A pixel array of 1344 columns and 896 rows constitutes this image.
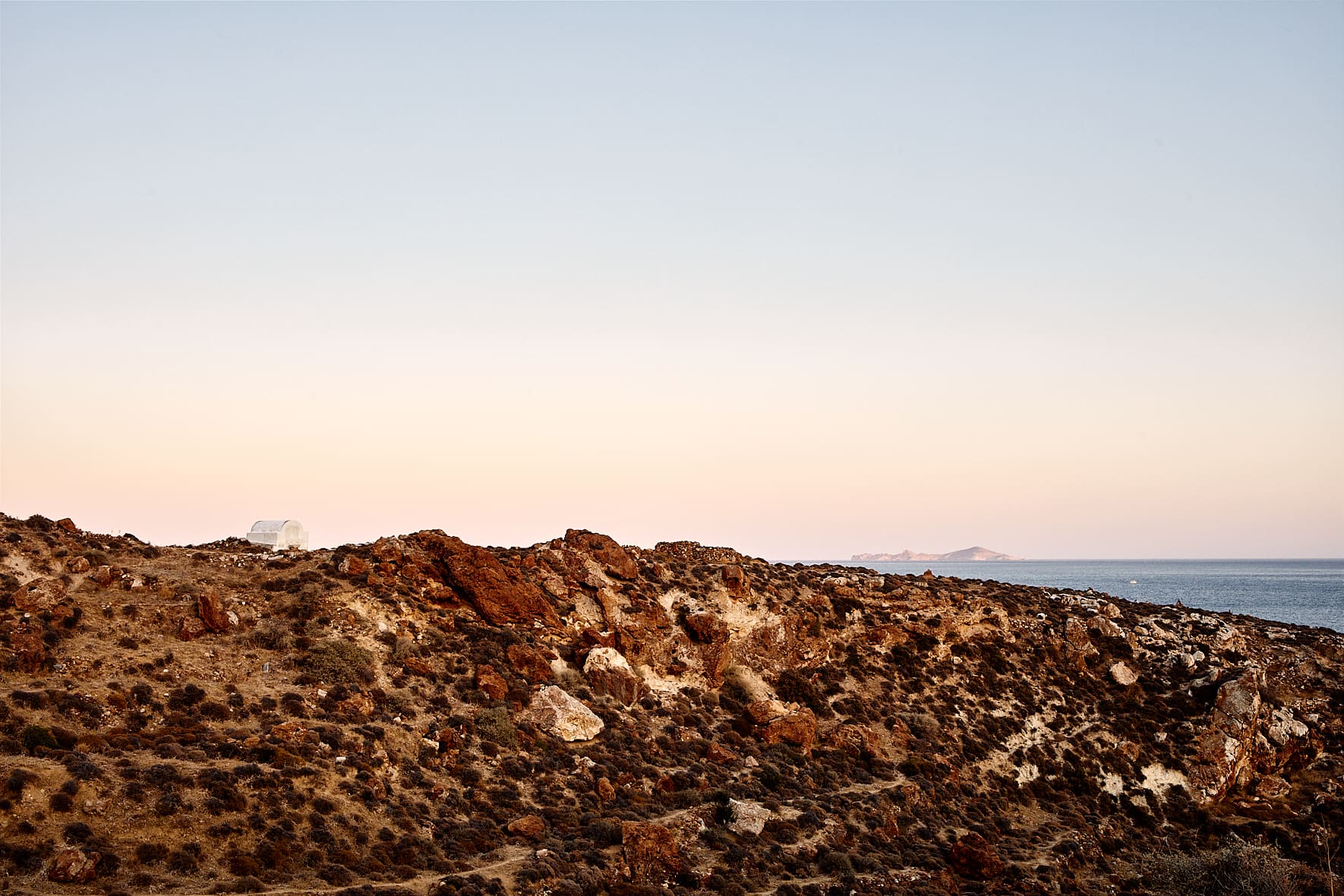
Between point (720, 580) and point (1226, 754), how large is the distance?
106ft

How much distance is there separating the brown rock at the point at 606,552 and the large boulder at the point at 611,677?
8.25m

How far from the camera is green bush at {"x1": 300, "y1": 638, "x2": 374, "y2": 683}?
130ft

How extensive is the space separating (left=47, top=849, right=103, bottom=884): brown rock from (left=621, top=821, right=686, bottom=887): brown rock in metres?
17.0

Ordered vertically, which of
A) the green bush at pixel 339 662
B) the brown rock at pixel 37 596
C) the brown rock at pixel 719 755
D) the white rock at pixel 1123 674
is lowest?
the brown rock at pixel 719 755

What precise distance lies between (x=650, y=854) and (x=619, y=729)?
12.0 m

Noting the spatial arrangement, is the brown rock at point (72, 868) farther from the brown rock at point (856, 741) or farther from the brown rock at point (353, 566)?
the brown rock at point (856, 741)

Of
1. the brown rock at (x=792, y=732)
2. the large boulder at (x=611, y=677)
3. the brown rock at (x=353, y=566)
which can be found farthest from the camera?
the brown rock at (x=792, y=732)

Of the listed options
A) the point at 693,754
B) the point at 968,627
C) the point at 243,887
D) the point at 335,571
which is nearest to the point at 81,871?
the point at 243,887

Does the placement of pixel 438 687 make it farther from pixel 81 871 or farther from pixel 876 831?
pixel 876 831

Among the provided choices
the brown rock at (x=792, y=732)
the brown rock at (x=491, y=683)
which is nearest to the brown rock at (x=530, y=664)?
the brown rock at (x=491, y=683)

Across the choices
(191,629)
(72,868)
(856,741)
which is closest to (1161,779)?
(856,741)

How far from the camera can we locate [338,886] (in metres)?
27.0

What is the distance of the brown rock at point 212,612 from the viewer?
132 ft

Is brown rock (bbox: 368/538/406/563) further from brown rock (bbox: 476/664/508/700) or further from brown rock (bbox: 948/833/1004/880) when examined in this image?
brown rock (bbox: 948/833/1004/880)
